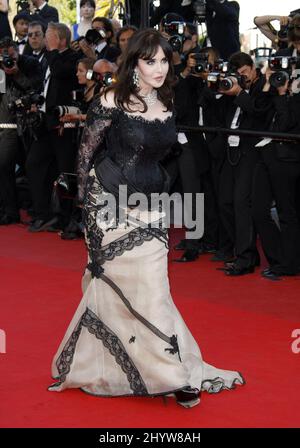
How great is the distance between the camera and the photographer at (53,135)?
9.18m

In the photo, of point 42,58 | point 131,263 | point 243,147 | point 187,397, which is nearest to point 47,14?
point 42,58

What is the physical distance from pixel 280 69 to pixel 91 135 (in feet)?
8.76

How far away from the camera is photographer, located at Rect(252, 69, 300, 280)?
7.09 m

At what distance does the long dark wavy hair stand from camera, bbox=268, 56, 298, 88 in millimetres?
2440

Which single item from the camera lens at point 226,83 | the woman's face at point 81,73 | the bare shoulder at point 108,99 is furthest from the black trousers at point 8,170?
the bare shoulder at point 108,99

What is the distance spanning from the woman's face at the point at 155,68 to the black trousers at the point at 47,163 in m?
4.83

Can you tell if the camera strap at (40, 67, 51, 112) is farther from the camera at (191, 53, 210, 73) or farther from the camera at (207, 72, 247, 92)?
the camera at (207, 72, 247, 92)

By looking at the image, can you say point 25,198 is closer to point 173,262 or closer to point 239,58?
point 173,262

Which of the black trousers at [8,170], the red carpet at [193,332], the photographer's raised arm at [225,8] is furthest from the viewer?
the black trousers at [8,170]

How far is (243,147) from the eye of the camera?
7457mm

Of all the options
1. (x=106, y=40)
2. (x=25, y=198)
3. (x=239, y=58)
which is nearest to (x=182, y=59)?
(x=239, y=58)

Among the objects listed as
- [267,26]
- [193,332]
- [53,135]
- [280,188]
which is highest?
[267,26]
